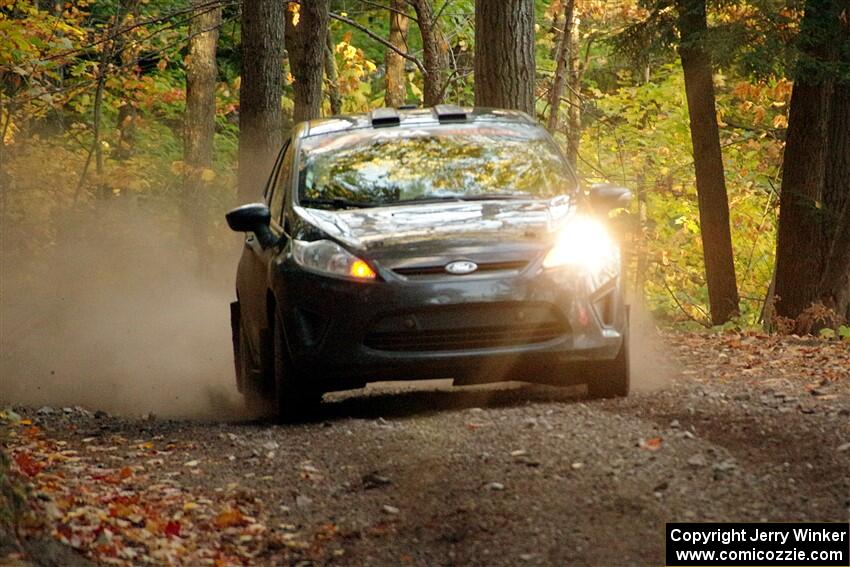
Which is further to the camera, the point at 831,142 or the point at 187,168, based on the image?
the point at 187,168

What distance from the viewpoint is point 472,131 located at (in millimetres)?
10328

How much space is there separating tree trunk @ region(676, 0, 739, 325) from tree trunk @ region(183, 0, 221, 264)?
37.5 ft

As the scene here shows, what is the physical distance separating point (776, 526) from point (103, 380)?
952 cm

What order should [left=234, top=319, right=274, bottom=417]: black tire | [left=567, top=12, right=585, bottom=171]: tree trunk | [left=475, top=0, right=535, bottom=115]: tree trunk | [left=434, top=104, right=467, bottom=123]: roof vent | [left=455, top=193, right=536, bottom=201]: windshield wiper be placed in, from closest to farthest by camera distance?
[left=455, top=193, right=536, bottom=201]: windshield wiper, [left=234, top=319, right=274, bottom=417]: black tire, [left=434, top=104, right=467, bottom=123]: roof vent, [left=475, top=0, right=535, bottom=115]: tree trunk, [left=567, top=12, right=585, bottom=171]: tree trunk

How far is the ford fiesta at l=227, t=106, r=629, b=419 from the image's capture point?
8617 mm

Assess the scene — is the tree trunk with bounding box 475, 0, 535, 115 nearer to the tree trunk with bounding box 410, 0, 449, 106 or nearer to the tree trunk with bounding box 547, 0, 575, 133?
the tree trunk with bounding box 410, 0, 449, 106

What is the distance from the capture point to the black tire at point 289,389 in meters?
8.95

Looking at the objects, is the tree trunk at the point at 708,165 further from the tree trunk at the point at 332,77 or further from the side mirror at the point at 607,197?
the tree trunk at the point at 332,77

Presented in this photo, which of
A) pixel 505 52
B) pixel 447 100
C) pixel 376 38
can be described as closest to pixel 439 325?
pixel 505 52

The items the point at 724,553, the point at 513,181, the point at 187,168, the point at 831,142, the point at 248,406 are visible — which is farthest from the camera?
the point at 187,168

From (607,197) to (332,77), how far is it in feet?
64.6

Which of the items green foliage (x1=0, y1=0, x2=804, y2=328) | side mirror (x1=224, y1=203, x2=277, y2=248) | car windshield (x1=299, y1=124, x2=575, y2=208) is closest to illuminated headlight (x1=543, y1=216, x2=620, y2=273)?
car windshield (x1=299, y1=124, x2=575, y2=208)

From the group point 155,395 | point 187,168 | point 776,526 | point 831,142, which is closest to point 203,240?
point 187,168

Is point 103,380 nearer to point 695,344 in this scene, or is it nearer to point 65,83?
point 695,344
